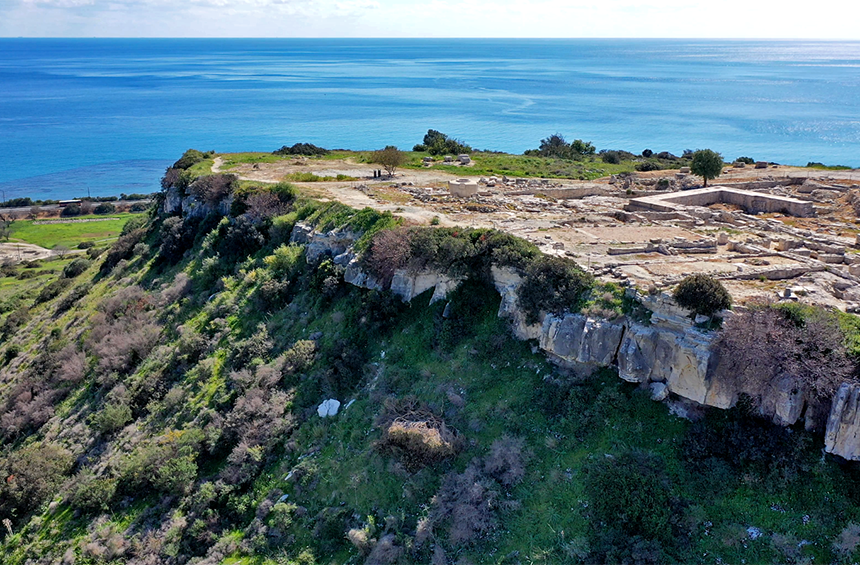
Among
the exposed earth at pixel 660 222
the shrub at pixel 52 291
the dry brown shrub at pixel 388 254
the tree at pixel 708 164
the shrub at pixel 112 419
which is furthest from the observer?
the shrub at pixel 52 291

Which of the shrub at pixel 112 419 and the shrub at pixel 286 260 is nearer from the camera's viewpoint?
the shrub at pixel 112 419

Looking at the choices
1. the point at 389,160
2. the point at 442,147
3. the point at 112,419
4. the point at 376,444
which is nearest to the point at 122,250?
the point at 389,160

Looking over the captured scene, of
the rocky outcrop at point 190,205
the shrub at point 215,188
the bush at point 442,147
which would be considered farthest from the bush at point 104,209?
the shrub at point 215,188

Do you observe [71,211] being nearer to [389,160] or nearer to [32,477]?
[389,160]

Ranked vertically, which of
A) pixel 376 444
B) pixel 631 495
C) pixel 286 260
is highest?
pixel 286 260

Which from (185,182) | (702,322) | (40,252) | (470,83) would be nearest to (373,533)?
(702,322)

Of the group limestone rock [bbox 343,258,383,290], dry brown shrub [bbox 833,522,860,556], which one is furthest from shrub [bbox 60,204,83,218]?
dry brown shrub [bbox 833,522,860,556]

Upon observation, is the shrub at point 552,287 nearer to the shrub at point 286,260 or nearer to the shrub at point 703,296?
the shrub at point 703,296

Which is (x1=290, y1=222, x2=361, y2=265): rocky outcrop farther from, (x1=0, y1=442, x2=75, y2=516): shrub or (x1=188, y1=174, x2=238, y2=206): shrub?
(x1=0, y1=442, x2=75, y2=516): shrub
